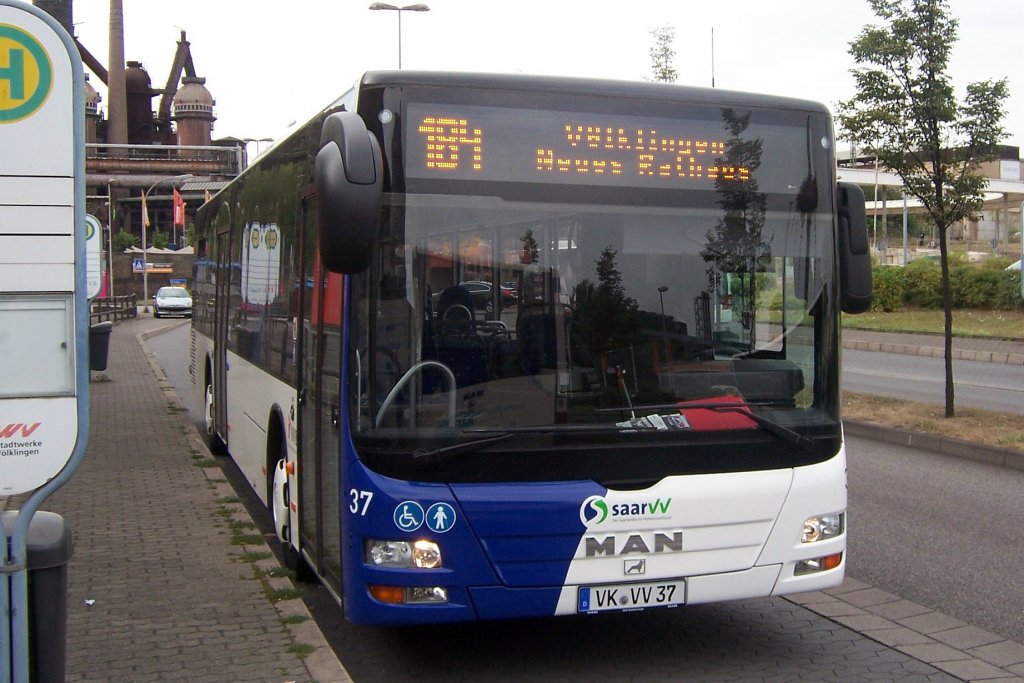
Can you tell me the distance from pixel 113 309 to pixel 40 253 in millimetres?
48520

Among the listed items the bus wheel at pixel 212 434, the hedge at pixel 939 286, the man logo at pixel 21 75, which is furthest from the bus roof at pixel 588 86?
the hedge at pixel 939 286

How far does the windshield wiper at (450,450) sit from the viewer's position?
5.08 metres

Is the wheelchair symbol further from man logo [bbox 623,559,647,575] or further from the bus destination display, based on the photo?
the bus destination display

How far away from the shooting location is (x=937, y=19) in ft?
45.3

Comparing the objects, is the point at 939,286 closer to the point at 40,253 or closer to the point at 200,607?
the point at 200,607

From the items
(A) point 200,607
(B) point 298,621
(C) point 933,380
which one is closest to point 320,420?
(B) point 298,621

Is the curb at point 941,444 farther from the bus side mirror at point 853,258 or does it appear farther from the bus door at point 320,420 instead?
the bus door at point 320,420

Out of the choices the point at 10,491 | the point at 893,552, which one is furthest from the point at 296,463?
the point at 893,552

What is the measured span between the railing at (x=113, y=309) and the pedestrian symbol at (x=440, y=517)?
128 ft

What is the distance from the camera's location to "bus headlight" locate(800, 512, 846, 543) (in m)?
5.60

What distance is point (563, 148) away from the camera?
5.42 m

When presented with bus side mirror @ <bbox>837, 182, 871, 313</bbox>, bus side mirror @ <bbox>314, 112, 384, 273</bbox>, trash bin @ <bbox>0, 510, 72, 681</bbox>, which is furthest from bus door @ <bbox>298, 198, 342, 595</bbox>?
bus side mirror @ <bbox>837, 182, 871, 313</bbox>

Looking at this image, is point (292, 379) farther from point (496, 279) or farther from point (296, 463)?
point (496, 279)

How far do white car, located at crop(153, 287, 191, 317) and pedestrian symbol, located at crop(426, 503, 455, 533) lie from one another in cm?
5356
